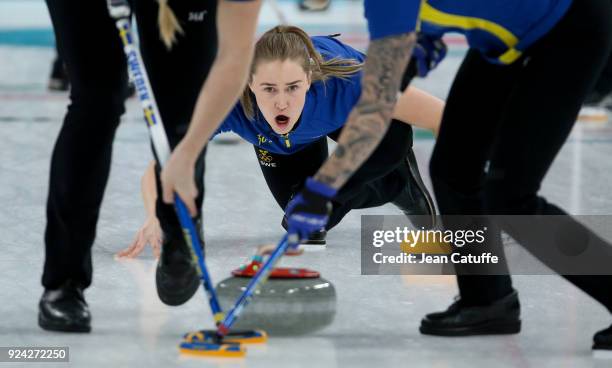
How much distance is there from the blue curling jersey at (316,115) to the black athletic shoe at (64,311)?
0.90m

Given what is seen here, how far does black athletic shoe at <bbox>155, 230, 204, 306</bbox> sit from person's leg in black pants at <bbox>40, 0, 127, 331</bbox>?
21 cm

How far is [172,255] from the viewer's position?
10.2ft

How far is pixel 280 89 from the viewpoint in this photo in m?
3.75

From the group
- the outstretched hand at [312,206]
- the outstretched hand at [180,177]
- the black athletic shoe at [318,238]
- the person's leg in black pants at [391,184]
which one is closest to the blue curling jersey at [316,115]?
the person's leg in black pants at [391,184]

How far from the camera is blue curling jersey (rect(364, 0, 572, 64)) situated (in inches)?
113

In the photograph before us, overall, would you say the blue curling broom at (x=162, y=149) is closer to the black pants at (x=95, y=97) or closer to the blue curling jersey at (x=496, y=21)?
the black pants at (x=95, y=97)

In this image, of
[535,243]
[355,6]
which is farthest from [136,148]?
[355,6]

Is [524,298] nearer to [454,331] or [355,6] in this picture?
[454,331]

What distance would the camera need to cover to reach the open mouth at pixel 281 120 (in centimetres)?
380

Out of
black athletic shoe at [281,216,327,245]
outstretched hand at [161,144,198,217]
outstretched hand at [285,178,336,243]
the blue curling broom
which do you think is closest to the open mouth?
black athletic shoe at [281,216,327,245]

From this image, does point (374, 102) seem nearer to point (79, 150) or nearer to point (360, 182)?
point (79, 150)

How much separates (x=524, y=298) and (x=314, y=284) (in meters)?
0.66

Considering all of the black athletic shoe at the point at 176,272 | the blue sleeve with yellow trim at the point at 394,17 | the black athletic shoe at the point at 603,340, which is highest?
the blue sleeve with yellow trim at the point at 394,17

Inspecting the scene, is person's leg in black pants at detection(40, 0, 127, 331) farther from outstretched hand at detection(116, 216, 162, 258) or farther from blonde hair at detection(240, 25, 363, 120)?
blonde hair at detection(240, 25, 363, 120)
